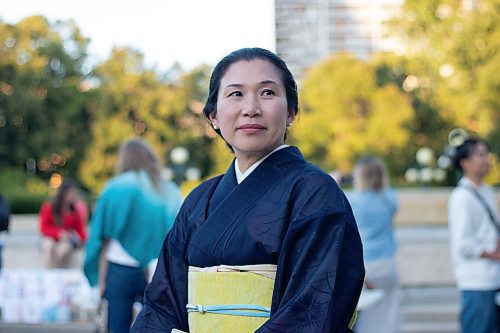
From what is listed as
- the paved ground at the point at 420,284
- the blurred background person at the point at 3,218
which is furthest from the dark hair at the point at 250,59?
the paved ground at the point at 420,284

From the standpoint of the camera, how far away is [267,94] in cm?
223

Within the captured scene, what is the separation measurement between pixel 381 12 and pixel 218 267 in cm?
2937

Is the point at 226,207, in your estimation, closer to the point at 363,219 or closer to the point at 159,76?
the point at 363,219

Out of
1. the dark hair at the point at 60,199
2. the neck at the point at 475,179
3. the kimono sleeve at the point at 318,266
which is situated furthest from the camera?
the dark hair at the point at 60,199

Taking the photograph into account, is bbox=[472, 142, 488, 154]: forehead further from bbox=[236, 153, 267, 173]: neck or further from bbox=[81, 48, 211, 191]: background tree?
bbox=[81, 48, 211, 191]: background tree

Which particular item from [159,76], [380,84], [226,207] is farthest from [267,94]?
[380,84]

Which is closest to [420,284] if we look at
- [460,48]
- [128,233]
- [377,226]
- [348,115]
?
[377,226]

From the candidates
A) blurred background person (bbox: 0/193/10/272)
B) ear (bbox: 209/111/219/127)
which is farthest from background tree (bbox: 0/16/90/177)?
ear (bbox: 209/111/219/127)

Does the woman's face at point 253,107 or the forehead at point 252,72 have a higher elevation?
the forehead at point 252,72

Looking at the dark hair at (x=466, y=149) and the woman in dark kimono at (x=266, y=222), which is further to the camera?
the dark hair at (x=466, y=149)

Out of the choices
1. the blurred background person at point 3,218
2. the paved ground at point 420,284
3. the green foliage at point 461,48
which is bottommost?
the paved ground at point 420,284

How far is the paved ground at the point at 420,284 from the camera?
25.8ft

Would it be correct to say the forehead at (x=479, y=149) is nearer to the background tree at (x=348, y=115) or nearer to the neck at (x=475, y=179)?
the neck at (x=475, y=179)

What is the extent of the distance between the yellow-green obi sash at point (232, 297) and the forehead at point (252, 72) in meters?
0.52
